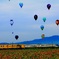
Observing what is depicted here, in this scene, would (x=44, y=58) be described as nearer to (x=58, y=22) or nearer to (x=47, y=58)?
(x=47, y=58)

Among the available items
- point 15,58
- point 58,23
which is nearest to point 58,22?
point 58,23

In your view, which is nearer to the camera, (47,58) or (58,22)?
(47,58)

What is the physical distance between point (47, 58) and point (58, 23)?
116ft

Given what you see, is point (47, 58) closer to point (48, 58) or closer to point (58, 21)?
point (48, 58)

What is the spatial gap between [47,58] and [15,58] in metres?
2.94

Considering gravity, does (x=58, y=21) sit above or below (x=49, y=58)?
above

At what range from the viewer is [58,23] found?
58.7 m

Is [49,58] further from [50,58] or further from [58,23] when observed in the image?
[58,23]

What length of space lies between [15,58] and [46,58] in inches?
114

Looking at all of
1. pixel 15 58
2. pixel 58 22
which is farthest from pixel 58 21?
pixel 15 58

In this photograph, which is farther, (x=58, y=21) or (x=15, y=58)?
(x=58, y=21)

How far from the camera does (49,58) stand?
2378 centimetres

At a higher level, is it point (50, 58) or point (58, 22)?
point (58, 22)

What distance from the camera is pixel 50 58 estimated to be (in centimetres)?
2367
